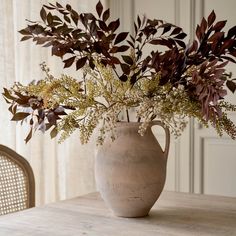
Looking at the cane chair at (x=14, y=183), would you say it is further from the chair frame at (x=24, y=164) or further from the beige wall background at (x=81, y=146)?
the beige wall background at (x=81, y=146)

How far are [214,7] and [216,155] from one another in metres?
0.90

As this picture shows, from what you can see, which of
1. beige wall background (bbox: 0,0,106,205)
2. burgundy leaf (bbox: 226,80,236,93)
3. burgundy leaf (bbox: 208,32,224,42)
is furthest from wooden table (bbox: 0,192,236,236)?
beige wall background (bbox: 0,0,106,205)

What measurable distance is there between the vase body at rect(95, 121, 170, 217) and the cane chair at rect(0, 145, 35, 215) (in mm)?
541

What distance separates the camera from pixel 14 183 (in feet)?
5.89

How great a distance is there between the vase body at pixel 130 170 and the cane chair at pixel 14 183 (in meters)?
0.54

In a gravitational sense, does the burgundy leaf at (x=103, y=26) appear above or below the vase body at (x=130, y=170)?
above

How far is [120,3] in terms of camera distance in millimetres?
3365

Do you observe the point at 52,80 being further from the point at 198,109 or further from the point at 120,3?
the point at 120,3

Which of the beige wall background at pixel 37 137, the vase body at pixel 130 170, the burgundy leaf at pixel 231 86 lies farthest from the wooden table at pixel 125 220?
the beige wall background at pixel 37 137

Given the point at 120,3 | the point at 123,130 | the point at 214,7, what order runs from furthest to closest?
the point at 120,3 < the point at 214,7 < the point at 123,130

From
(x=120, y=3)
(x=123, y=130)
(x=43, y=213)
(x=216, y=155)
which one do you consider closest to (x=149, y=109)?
(x=123, y=130)

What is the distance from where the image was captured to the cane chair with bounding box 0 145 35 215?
1771 millimetres

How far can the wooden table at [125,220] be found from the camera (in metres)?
1.21

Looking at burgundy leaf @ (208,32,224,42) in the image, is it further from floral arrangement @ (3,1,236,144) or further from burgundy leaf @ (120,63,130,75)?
burgundy leaf @ (120,63,130,75)
